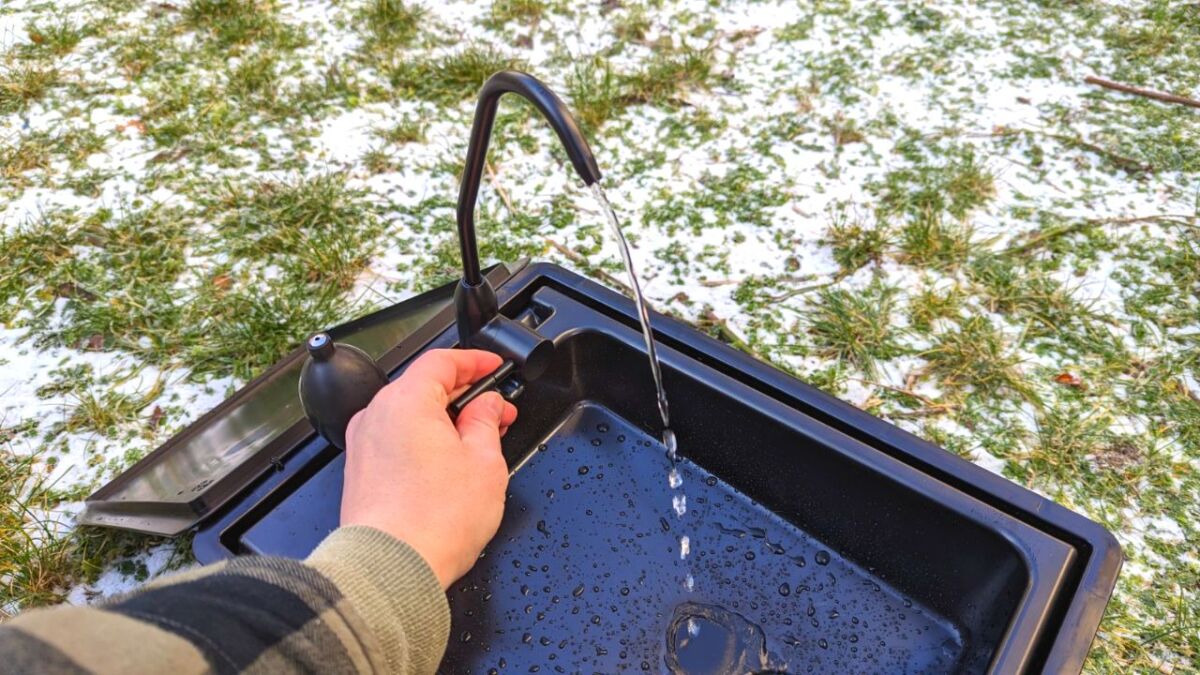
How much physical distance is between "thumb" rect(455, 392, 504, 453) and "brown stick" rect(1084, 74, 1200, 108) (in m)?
1.79

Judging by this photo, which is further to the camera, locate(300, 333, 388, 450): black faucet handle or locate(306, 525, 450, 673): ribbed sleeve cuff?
locate(300, 333, 388, 450): black faucet handle

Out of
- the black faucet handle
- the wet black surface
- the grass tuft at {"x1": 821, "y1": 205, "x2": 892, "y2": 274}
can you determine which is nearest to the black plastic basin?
the wet black surface

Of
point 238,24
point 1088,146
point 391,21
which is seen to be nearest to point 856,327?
point 1088,146

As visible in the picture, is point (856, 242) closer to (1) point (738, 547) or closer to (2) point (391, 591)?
(1) point (738, 547)

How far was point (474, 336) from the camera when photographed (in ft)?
3.47

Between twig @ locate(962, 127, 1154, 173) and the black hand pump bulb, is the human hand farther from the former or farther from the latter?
twig @ locate(962, 127, 1154, 173)

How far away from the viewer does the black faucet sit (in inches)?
31.5

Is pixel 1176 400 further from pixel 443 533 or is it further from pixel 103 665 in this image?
pixel 103 665

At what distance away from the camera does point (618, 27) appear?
2.17 meters

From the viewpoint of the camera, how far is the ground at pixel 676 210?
4.11ft

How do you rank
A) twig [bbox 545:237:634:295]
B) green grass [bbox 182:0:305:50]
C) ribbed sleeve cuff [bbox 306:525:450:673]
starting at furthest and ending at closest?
1. green grass [bbox 182:0:305:50]
2. twig [bbox 545:237:634:295]
3. ribbed sleeve cuff [bbox 306:525:450:673]

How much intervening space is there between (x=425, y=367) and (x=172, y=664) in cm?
45

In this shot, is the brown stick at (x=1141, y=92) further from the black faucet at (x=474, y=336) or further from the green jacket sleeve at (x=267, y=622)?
the green jacket sleeve at (x=267, y=622)

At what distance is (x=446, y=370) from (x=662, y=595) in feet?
1.30
